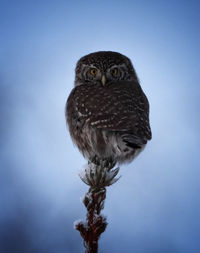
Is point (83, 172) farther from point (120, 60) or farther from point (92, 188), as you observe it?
point (120, 60)

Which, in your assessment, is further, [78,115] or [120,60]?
[120,60]

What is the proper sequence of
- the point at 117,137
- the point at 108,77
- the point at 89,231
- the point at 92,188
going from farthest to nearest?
the point at 108,77, the point at 117,137, the point at 92,188, the point at 89,231

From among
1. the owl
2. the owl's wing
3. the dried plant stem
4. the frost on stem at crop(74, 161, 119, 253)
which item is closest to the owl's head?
the owl

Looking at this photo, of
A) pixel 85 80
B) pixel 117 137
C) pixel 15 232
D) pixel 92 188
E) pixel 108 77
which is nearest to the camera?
pixel 92 188

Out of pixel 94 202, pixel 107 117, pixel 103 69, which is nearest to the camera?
pixel 94 202

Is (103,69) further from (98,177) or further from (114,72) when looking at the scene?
(98,177)

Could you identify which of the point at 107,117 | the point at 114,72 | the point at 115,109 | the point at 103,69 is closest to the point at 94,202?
the point at 107,117

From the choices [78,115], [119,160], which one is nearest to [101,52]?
[78,115]
